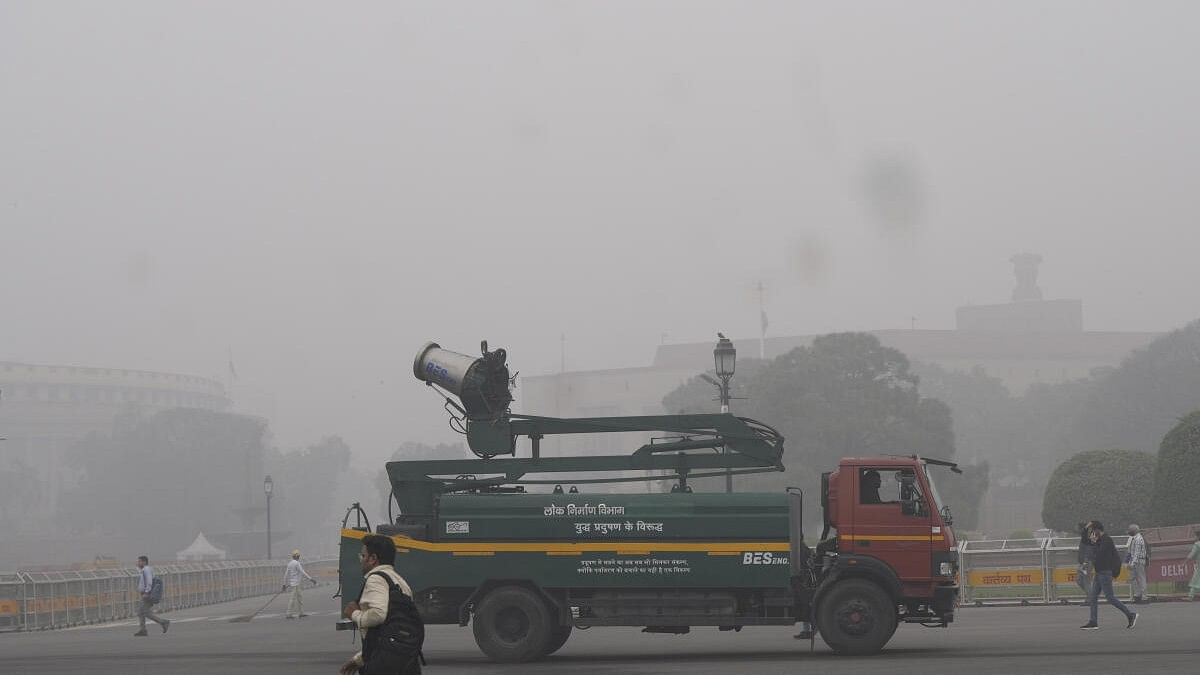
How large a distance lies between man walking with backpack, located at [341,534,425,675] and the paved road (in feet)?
27.2

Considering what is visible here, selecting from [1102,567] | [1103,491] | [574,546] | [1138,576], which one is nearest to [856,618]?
[574,546]

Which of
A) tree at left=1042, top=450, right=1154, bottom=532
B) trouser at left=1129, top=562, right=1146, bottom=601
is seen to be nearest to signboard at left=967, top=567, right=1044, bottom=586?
trouser at left=1129, top=562, right=1146, bottom=601

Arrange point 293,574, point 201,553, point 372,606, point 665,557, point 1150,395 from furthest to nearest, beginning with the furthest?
point 1150,395 < point 201,553 < point 293,574 < point 665,557 < point 372,606

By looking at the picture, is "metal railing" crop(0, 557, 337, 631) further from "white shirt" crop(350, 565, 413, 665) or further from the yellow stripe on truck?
"white shirt" crop(350, 565, 413, 665)

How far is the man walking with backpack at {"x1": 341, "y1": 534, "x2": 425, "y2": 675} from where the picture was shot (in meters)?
10.6

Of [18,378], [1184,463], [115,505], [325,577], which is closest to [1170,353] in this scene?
A: [325,577]

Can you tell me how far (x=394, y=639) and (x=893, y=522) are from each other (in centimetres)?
1172

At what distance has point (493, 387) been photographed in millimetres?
22344

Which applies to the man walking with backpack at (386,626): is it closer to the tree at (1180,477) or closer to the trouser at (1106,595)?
the trouser at (1106,595)

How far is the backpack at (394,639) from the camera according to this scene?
10656 mm

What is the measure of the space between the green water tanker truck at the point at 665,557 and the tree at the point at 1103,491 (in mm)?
34090

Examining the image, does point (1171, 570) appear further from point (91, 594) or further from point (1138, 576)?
point (91, 594)

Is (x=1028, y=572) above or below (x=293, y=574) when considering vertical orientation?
below

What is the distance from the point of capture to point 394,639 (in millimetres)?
10680
